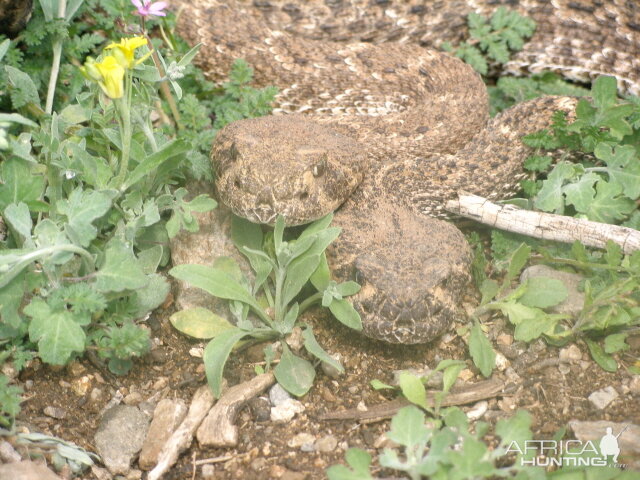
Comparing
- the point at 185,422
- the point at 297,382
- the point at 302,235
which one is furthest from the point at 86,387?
the point at 302,235

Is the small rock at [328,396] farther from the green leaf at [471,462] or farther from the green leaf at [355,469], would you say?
the green leaf at [471,462]

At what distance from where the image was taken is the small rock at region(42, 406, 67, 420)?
3428 mm

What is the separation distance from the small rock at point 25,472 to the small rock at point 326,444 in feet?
3.70

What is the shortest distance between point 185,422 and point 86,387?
0.54 m

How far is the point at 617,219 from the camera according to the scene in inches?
177

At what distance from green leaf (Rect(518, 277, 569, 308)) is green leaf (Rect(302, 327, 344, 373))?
1092mm

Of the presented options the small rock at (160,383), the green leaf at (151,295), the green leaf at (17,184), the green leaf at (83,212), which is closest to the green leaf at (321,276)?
the green leaf at (151,295)

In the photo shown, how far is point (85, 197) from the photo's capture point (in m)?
3.50

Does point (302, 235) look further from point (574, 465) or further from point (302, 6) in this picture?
point (302, 6)

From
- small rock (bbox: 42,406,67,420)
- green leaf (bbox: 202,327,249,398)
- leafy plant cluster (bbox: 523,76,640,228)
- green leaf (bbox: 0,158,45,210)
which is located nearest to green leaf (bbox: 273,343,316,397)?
green leaf (bbox: 202,327,249,398)

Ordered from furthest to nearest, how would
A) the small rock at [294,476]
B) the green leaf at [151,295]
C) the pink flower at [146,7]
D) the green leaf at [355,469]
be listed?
the pink flower at [146,7]
the green leaf at [151,295]
the small rock at [294,476]
the green leaf at [355,469]

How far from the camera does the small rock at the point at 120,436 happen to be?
3312 millimetres

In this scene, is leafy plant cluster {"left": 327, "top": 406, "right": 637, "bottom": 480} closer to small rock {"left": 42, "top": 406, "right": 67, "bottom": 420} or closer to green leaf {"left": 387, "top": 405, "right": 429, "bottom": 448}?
green leaf {"left": 387, "top": 405, "right": 429, "bottom": 448}

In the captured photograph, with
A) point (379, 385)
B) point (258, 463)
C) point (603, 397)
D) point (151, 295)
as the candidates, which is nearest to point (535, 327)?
point (603, 397)
